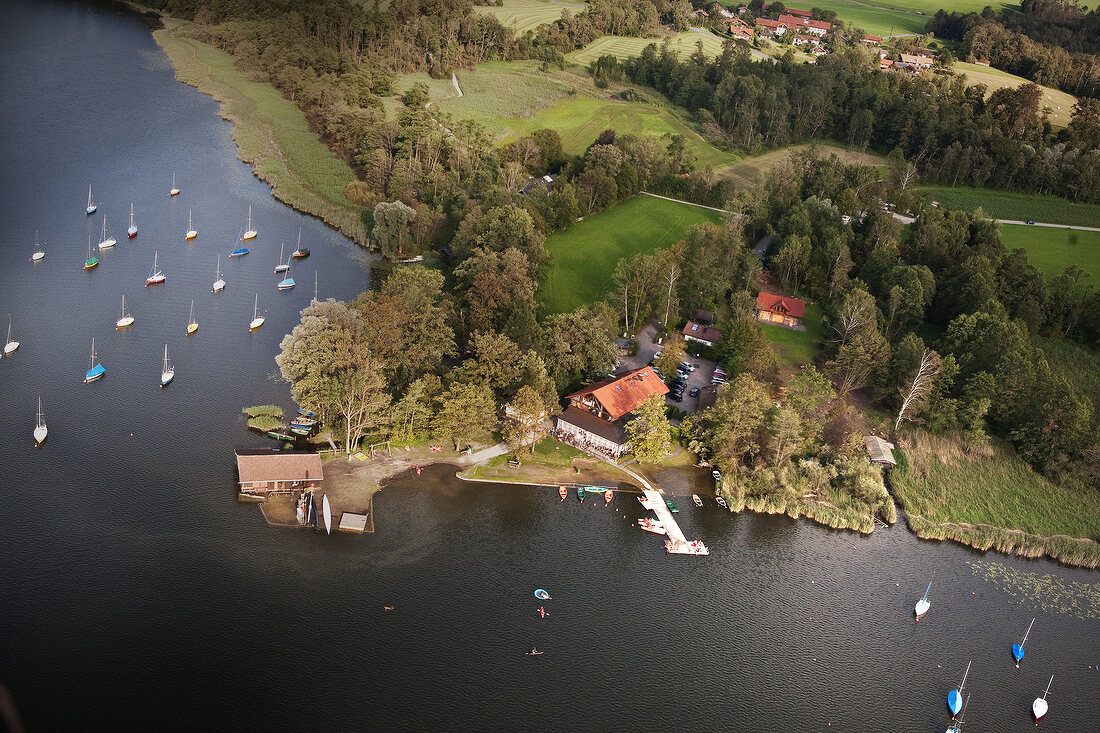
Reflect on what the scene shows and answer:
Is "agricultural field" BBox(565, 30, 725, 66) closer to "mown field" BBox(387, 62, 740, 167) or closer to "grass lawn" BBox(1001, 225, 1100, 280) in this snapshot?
"mown field" BBox(387, 62, 740, 167)

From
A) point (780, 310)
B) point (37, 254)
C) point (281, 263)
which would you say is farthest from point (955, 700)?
point (37, 254)

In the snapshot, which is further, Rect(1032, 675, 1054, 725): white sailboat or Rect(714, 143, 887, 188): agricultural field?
Rect(714, 143, 887, 188): agricultural field

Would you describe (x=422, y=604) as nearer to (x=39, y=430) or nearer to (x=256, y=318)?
(x=39, y=430)

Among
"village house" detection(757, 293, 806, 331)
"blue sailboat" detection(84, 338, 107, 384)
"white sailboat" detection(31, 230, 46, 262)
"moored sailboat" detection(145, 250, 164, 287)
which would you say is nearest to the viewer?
"blue sailboat" detection(84, 338, 107, 384)

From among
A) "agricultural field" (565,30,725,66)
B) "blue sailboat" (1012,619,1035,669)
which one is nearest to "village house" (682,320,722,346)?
"blue sailboat" (1012,619,1035,669)

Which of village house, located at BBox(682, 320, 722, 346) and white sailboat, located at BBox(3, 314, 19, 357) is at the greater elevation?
village house, located at BBox(682, 320, 722, 346)

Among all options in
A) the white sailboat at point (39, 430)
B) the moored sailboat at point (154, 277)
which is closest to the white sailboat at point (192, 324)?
the moored sailboat at point (154, 277)
